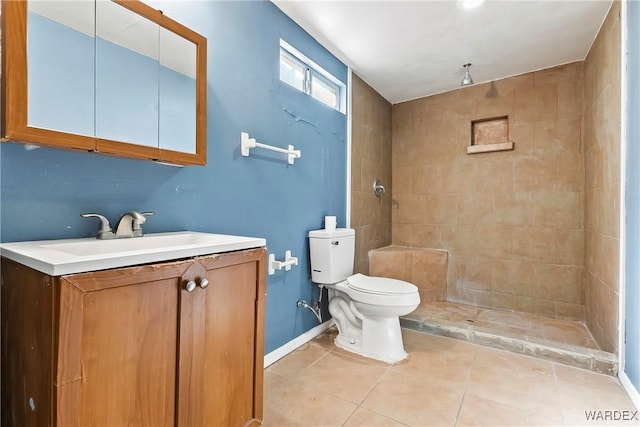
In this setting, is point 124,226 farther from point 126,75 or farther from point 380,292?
point 380,292

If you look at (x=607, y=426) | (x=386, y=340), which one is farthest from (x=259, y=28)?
(x=607, y=426)

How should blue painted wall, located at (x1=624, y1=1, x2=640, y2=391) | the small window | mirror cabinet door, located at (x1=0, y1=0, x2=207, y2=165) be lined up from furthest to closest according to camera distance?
the small window
blue painted wall, located at (x1=624, y1=1, x2=640, y2=391)
mirror cabinet door, located at (x1=0, y1=0, x2=207, y2=165)

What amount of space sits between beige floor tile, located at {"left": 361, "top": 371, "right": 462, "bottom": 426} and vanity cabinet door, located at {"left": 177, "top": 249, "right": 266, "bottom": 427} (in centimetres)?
63

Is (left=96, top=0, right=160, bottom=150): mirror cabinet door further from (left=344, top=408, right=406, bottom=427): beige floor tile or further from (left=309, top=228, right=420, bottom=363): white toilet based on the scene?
(left=344, top=408, right=406, bottom=427): beige floor tile

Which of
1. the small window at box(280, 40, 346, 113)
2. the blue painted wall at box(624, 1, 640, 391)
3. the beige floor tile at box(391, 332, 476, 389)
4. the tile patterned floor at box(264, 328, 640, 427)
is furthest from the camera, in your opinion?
the small window at box(280, 40, 346, 113)

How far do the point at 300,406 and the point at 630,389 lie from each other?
5.49 ft

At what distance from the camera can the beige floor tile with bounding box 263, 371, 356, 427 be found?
54.5 inches

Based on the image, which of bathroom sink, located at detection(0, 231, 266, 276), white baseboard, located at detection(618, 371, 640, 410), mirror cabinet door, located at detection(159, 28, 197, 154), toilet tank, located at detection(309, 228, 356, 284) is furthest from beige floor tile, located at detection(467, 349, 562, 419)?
mirror cabinet door, located at detection(159, 28, 197, 154)

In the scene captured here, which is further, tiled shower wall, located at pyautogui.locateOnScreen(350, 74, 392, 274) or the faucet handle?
tiled shower wall, located at pyautogui.locateOnScreen(350, 74, 392, 274)

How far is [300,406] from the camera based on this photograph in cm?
149

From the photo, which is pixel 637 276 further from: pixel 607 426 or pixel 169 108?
pixel 169 108

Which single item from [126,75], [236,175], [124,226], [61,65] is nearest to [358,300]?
[236,175]

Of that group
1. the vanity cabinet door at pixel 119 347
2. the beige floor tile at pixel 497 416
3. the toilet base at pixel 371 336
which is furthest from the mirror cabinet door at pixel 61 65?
the beige floor tile at pixel 497 416

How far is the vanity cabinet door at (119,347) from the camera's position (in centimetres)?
72
